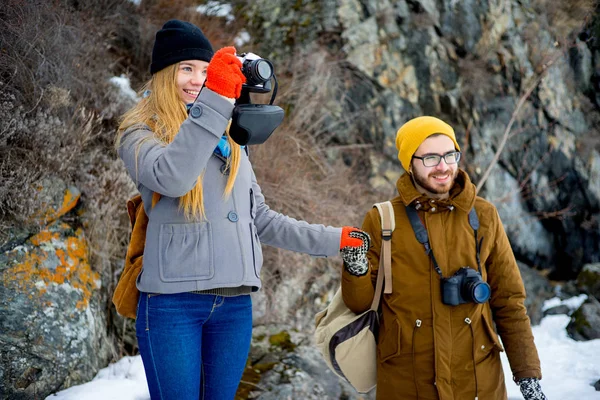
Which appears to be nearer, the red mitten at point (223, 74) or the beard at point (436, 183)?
the red mitten at point (223, 74)

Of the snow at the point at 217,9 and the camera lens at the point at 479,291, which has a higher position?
the snow at the point at 217,9

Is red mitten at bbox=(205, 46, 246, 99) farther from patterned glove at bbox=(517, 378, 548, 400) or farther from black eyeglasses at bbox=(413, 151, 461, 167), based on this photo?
patterned glove at bbox=(517, 378, 548, 400)

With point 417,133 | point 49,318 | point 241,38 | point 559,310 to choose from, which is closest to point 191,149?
point 417,133

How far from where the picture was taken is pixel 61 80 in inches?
153

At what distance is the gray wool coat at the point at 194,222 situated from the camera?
4.86 feet

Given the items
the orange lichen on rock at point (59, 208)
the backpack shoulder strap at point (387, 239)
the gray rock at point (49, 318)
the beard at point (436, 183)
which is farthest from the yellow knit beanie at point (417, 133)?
the orange lichen on rock at point (59, 208)

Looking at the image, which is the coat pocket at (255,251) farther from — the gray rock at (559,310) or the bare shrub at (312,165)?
the gray rock at (559,310)

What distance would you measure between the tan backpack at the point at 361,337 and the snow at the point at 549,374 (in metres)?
1.49

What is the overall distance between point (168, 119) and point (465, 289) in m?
1.35

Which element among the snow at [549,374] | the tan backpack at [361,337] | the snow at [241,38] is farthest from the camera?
the snow at [241,38]

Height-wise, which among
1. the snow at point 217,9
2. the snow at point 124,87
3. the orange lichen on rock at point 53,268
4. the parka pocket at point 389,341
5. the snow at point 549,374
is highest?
the snow at point 217,9

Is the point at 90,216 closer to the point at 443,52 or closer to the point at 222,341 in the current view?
the point at 222,341

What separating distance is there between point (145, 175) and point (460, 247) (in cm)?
135

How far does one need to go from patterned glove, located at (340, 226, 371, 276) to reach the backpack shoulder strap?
124 millimetres
